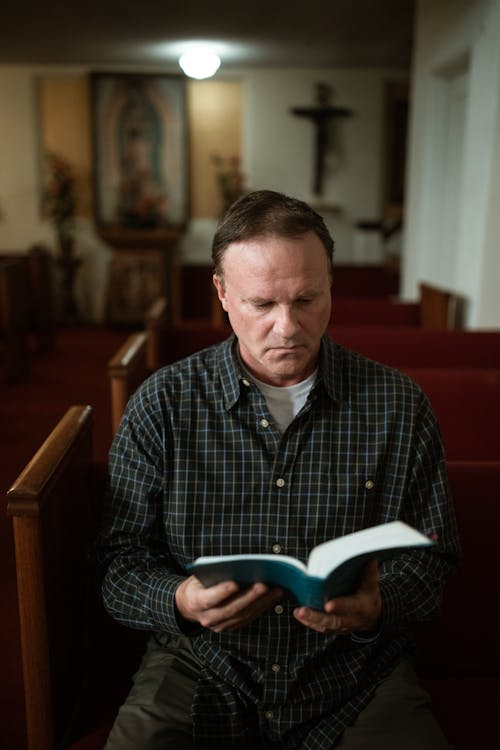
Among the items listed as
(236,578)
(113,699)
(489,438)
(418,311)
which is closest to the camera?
(236,578)

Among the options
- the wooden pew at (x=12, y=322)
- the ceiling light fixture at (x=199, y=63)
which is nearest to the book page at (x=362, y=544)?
the wooden pew at (x=12, y=322)

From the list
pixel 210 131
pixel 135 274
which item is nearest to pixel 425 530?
pixel 135 274

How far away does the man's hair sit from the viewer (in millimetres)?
1230

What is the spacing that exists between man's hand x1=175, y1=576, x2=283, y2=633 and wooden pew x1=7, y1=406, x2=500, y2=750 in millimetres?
255

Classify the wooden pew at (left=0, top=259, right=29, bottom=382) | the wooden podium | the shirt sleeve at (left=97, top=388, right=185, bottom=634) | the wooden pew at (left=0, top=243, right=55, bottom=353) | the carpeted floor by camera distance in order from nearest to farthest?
the shirt sleeve at (left=97, top=388, right=185, bottom=634) → the carpeted floor → the wooden pew at (left=0, top=259, right=29, bottom=382) → the wooden pew at (left=0, top=243, right=55, bottom=353) → the wooden podium

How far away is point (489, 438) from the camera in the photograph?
232 centimetres

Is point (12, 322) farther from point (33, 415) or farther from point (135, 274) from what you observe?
point (135, 274)

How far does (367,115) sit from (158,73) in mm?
2301

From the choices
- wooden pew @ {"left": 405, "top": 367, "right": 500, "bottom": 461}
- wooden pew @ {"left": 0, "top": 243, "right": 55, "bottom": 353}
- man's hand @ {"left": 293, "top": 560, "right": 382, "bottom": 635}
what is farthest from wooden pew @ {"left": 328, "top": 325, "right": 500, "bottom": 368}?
wooden pew @ {"left": 0, "top": 243, "right": 55, "bottom": 353}

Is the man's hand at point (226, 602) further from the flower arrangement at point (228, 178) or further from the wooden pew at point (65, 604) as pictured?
the flower arrangement at point (228, 178)

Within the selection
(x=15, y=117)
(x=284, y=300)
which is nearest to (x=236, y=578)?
(x=284, y=300)

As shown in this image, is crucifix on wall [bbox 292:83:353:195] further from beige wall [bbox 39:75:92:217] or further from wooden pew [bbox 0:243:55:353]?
wooden pew [bbox 0:243:55:353]

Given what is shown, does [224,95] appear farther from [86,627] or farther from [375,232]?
[86,627]

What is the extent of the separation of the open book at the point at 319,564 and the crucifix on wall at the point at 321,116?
7.54 meters
